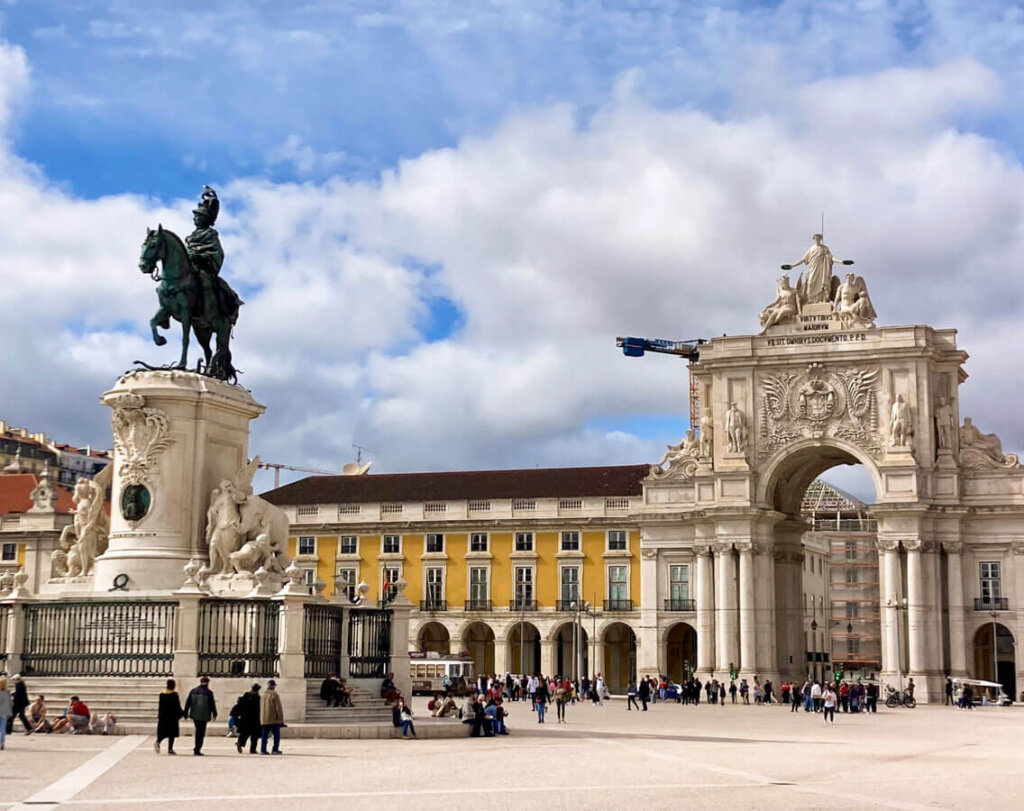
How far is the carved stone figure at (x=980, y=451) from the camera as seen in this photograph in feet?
225

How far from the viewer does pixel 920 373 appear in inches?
2719

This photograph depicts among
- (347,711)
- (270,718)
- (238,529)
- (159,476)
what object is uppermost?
(159,476)

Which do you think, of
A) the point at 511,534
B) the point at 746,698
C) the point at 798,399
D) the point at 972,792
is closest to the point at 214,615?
the point at 972,792

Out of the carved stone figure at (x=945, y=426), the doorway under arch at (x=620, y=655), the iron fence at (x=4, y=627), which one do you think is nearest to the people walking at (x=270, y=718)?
the iron fence at (x=4, y=627)

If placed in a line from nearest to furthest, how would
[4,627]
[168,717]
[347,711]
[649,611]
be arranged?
1. [168,717]
2. [347,711]
3. [4,627]
4. [649,611]

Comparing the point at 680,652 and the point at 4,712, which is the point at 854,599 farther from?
the point at 4,712

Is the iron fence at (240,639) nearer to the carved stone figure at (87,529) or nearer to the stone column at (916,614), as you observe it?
the carved stone figure at (87,529)

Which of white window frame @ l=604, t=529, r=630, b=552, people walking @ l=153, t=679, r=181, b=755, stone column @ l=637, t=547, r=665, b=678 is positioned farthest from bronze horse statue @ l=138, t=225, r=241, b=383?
white window frame @ l=604, t=529, r=630, b=552

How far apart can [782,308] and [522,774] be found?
54393 mm

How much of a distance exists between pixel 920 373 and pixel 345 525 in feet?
106

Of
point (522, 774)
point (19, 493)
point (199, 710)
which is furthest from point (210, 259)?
point (19, 493)

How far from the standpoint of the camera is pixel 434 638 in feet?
273

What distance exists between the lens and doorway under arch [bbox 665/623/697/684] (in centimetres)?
7850

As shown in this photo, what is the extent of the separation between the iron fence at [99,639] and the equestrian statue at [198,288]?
14.3 ft
